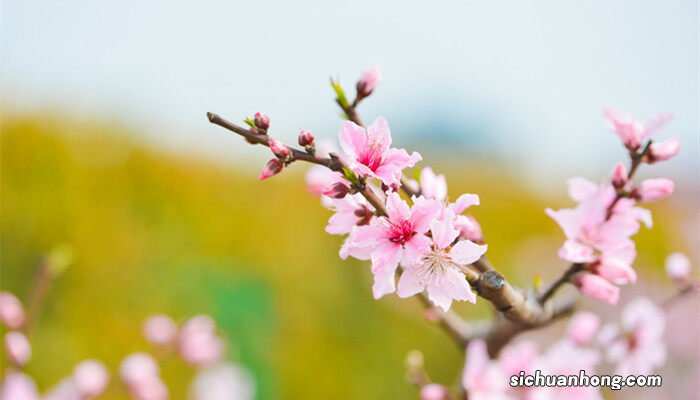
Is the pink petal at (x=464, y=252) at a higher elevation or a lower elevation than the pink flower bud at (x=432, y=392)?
lower

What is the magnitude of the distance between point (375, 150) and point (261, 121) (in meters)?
0.16

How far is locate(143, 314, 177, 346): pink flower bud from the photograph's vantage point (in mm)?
1850

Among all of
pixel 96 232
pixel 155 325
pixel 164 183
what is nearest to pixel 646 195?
pixel 155 325

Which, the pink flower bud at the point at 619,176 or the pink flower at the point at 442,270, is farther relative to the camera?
the pink flower bud at the point at 619,176

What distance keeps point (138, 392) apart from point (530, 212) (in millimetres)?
4317

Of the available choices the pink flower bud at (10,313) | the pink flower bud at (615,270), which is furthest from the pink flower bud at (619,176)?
the pink flower bud at (10,313)

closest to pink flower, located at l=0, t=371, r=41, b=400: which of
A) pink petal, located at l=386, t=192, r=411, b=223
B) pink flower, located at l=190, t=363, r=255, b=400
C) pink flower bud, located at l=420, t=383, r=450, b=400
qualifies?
pink flower bud, located at l=420, t=383, r=450, b=400

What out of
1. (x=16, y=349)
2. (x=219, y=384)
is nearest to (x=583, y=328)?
(x=16, y=349)

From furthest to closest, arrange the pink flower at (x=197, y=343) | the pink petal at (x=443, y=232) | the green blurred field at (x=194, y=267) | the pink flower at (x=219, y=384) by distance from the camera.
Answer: the green blurred field at (x=194, y=267), the pink flower at (x=219, y=384), the pink flower at (x=197, y=343), the pink petal at (x=443, y=232)

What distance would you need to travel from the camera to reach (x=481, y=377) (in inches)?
44.7

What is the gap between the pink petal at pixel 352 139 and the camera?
0.83 m

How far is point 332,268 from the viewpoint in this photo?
4207 mm

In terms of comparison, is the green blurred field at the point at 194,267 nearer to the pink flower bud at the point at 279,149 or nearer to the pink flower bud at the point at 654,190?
the pink flower bud at the point at 279,149

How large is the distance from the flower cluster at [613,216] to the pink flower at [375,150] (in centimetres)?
26
